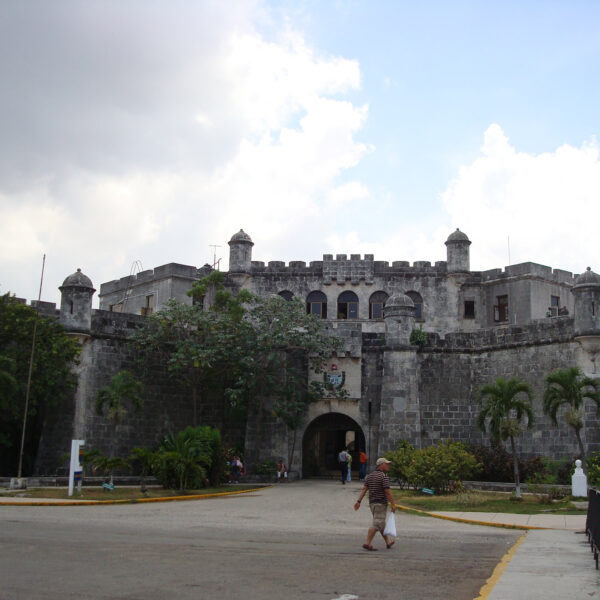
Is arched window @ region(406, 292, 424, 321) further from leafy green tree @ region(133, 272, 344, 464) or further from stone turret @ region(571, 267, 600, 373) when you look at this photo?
stone turret @ region(571, 267, 600, 373)

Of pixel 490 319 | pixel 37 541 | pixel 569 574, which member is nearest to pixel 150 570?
pixel 37 541

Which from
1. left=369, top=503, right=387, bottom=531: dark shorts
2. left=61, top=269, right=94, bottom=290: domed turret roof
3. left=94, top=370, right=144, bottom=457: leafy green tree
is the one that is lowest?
left=369, top=503, right=387, bottom=531: dark shorts

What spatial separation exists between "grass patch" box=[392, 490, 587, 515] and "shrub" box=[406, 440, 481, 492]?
0.41 metres

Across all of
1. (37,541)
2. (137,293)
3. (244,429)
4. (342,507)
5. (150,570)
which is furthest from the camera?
(137,293)

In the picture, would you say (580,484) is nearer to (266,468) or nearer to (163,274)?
(266,468)

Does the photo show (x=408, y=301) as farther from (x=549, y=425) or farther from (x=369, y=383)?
(x=549, y=425)

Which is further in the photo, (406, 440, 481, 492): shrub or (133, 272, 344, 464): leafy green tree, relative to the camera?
(133, 272, 344, 464): leafy green tree

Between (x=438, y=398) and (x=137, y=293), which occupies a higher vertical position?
(x=137, y=293)

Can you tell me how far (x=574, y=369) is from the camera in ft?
73.5

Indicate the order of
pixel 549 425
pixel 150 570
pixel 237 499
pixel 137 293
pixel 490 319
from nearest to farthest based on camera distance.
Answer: pixel 150 570 → pixel 237 499 → pixel 549 425 → pixel 490 319 → pixel 137 293

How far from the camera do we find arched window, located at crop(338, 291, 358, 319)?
40.3 metres

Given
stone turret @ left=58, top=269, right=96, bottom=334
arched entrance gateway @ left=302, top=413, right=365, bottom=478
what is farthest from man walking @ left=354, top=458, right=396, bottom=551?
arched entrance gateway @ left=302, top=413, right=365, bottom=478

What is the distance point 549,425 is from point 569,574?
18140 mm

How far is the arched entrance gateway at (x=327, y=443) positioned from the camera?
31.7 metres
